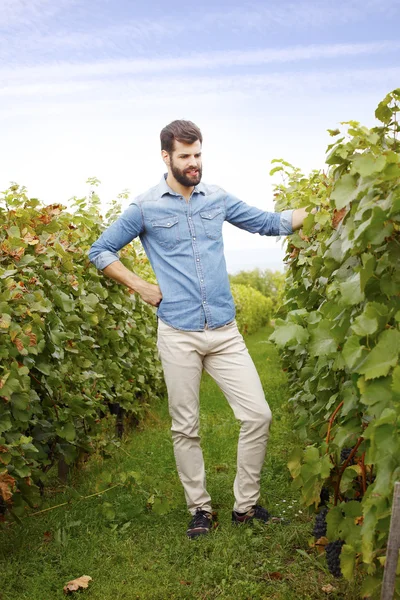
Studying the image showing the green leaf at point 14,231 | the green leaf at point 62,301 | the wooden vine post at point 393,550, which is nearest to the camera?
the wooden vine post at point 393,550

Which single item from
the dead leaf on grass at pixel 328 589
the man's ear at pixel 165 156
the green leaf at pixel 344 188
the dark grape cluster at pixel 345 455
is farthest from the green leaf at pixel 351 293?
the man's ear at pixel 165 156

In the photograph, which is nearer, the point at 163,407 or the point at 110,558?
the point at 110,558

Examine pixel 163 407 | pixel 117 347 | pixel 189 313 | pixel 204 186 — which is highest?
pixel 204 186

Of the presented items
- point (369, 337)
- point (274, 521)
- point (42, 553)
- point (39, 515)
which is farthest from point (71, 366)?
point (369, 337)

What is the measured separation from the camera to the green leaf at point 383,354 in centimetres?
204

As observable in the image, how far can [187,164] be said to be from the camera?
4.05 meters

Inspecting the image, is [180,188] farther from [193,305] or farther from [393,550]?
[393,550]

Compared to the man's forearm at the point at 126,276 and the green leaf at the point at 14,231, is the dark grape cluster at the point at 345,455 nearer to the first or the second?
the man's forearm at the point at 126,276

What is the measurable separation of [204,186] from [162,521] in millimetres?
2036

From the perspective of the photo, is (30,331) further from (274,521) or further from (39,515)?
(274,521)

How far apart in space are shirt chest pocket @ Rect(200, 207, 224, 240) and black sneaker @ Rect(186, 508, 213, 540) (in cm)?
161

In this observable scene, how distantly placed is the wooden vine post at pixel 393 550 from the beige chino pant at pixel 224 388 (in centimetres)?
194

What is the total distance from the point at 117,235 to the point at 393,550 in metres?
2.70

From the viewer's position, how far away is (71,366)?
16.0 feet
